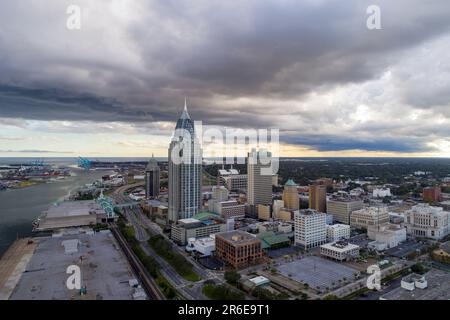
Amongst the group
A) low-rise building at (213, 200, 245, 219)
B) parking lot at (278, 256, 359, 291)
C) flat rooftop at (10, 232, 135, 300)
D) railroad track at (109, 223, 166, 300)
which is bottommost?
parking lot at (278, 256, 359, 291)

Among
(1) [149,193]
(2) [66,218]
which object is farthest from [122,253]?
(1) [149,193]

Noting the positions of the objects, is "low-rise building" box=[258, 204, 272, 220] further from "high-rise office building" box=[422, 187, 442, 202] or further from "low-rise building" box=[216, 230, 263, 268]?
"high-rise office building" box=[422, 187, 442, 202]

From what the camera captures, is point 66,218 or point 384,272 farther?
point 66,218

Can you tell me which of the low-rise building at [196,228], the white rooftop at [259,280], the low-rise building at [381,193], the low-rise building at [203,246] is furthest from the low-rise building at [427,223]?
the low-rise building at [381,193]

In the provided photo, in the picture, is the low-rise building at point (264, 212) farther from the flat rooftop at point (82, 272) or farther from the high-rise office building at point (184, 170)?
the flat rooftop at point (82, 272)

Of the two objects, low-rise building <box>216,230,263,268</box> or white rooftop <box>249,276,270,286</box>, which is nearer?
white rooftop <box>249,276,270,286</box>

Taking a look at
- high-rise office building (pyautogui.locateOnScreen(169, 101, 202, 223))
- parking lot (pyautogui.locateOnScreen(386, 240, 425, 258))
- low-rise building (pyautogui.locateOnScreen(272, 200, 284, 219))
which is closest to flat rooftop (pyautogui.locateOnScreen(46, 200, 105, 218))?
high-rise office building (pyautogui.locateOnScreen(169, 101, 202, 223))
